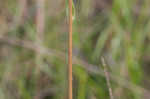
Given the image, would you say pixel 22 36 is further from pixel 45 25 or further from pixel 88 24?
pixel 88 24

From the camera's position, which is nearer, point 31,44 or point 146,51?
point 31,44

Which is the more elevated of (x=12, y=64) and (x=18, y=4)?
(x=18, y=4)

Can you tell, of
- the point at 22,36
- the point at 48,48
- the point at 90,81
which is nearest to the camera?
the point at 90,81

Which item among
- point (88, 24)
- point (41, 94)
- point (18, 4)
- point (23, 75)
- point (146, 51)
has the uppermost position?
point (18, 4)

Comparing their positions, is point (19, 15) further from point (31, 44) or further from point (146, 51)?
point (146, 51)

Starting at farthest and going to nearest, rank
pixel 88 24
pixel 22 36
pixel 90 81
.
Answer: pixel 88 24 < pixel 22 36 < pixel 90 81

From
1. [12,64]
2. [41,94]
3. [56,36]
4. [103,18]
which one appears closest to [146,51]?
[103,18]
